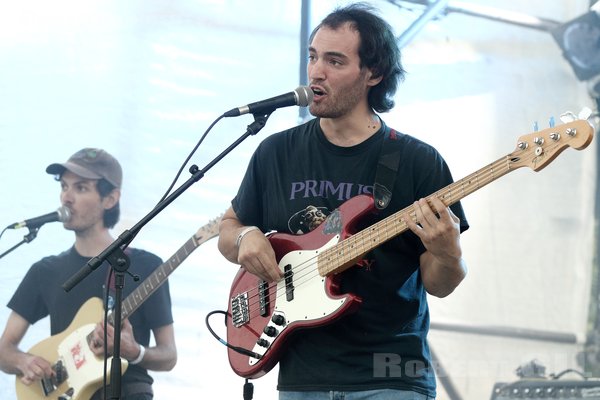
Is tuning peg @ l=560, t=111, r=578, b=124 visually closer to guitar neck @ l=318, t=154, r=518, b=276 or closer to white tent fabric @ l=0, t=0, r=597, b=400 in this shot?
guitar neck @ l=318, t=154, r=518, b=276

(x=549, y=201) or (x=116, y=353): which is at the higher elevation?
(x=549, y=201)

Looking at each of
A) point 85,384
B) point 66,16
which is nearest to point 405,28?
point 66,16

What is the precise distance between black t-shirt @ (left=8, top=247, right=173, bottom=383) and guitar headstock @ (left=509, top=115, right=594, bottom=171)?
2056mm

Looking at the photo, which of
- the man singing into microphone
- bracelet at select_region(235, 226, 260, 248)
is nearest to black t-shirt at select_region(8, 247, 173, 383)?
the man singing into microphone

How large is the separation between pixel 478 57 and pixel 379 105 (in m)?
1.92

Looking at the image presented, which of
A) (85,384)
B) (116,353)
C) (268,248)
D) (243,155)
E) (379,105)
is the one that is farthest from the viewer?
(243,155)

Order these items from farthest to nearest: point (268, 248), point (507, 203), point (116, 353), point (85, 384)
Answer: point (507, 203)
point (85, 384)
point (268, 248)
point (116, 353)

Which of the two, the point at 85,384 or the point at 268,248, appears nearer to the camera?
the point at 268,248

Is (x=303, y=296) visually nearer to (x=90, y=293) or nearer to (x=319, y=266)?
(x=319, y=266)

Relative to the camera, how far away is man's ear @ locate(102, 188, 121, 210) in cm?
387

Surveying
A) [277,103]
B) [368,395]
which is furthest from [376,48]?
[368,395]

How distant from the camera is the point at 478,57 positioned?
169 inches

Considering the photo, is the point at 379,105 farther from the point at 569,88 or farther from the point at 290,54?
the point at 569,88

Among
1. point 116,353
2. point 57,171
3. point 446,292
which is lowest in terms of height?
point 116,353
